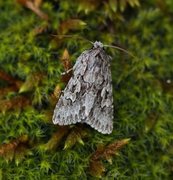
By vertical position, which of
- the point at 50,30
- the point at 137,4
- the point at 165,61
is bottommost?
the point at 165,61

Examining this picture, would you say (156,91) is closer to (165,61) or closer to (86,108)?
(165,61)

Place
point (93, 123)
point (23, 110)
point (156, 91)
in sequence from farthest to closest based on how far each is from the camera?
1. point (156, 91)
2. point (23, 110)
3. point (93, 123)

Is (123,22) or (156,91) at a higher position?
(123,22)

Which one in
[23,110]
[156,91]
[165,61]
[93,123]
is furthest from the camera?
[165,61]

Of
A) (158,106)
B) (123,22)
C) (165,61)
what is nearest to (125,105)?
(158,106)
